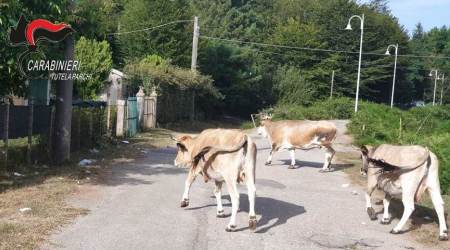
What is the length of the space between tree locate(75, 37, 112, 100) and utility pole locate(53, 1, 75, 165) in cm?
1539

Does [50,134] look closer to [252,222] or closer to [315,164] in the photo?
[252,222]

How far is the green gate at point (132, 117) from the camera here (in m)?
24.3

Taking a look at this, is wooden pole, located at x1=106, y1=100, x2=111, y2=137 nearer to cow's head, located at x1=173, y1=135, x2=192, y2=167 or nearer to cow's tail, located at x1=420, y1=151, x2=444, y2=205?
cow's head, located at x1=173, y1=135, x2=192, y2=167

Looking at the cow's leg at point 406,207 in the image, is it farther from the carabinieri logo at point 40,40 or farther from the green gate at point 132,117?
the green gate at point 132,117

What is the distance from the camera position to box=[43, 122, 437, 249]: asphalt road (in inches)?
331

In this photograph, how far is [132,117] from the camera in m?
24.9

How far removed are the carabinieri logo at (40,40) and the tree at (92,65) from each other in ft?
51.0

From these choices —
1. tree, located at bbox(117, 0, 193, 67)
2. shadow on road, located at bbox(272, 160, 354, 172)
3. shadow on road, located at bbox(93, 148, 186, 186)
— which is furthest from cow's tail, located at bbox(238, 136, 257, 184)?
tree, located at bbox(117, 0, 193, 67)

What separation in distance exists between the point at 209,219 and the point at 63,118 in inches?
275

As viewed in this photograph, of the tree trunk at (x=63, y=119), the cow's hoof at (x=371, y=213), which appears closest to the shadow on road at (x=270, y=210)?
the cow's hoof at (x=371, y=213)

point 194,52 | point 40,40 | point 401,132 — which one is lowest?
point 401,132

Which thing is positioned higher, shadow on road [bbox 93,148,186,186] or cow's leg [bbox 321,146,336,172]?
cow's leg [bbox 321,146,336,172]

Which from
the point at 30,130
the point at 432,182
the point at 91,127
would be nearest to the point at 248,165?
the point at 432,182

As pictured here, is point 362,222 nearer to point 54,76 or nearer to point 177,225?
point 177,225
